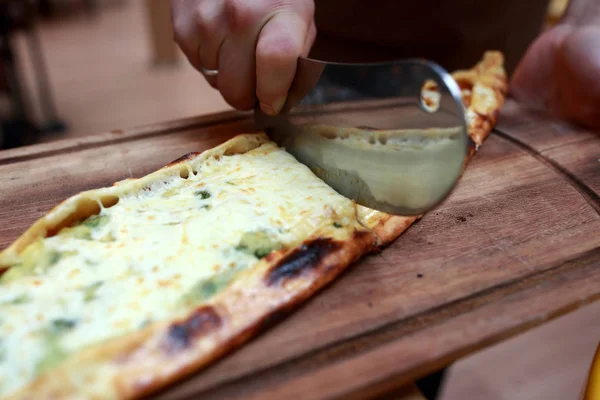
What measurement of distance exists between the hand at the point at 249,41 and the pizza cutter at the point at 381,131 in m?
0.06

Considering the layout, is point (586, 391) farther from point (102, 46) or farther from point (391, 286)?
point (102, 46)

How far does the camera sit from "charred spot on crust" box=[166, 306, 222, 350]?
0.97 m

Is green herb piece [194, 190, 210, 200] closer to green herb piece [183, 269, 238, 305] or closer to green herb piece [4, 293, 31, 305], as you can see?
green herb piece [183, 269, 238, 305]

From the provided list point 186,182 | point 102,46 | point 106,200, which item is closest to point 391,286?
point 186,182

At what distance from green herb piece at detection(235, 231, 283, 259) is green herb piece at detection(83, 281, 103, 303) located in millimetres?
310

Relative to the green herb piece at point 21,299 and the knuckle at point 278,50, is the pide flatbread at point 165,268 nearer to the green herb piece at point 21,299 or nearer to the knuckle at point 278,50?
the green herb piece at point 21,299

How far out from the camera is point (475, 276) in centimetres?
122

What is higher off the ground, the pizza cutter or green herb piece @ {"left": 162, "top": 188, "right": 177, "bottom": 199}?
the pizza cutter

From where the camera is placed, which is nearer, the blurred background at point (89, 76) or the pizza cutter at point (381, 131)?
the pizza cutter at point (381, 131)

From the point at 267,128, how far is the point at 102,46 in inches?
245

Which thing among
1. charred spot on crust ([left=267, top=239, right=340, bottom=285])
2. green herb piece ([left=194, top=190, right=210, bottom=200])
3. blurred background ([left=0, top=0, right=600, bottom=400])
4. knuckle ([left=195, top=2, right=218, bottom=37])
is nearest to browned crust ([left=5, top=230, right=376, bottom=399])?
charred spot on crust ([left=267, top=239, right=340, bottom=285])

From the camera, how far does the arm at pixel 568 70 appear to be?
2.04m

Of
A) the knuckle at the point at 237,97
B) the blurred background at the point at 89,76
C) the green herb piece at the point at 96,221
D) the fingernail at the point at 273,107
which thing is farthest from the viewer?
the blurred background at the point at 89,76

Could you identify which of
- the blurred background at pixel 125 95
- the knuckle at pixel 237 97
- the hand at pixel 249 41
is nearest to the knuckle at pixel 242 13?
the hand at pixel 249 41
